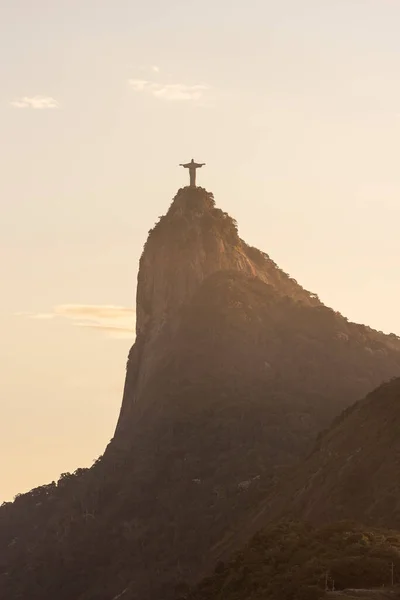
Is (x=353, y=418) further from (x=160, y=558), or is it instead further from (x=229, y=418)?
(x=229, y=418)

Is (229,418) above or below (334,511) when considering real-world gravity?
above

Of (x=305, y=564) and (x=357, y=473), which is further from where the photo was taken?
(x=357, y=473)

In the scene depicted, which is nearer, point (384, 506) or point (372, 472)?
point (384, 506)

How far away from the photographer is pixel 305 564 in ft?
293

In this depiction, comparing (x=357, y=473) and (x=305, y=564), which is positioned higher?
(x=357, y=473)

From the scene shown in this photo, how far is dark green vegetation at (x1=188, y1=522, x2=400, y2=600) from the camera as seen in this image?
278 feet

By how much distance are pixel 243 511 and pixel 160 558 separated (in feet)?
49.1

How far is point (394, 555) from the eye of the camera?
86.8 metres

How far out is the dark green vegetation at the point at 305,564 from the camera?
8475 centimetres

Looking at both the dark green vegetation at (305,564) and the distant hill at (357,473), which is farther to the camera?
the distant hill at (357,473)

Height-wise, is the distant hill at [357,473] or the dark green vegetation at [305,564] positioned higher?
the distant hill at [357,473]

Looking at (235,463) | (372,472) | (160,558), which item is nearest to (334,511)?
(372,472)

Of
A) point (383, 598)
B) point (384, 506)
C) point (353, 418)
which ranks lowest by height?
point (383, 598)

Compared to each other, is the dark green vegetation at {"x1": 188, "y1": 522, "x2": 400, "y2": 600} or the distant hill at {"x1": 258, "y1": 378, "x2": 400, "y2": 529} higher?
the distant hill at {"x1": 258, "y1": 378, "x2": 400, "y2": 529}
